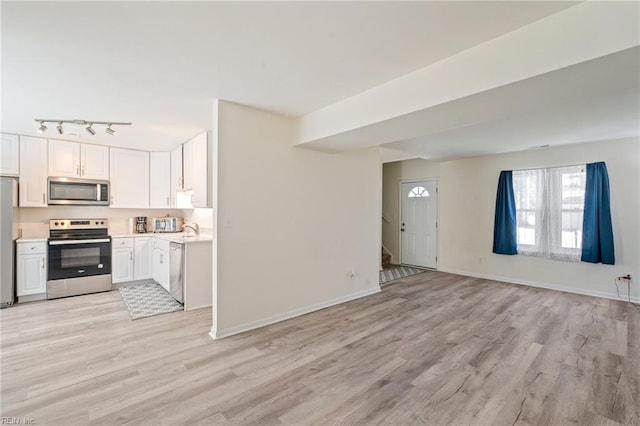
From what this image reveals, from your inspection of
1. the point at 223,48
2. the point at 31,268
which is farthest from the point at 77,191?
the point at 223,48

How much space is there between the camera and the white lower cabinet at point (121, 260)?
481 centimetres

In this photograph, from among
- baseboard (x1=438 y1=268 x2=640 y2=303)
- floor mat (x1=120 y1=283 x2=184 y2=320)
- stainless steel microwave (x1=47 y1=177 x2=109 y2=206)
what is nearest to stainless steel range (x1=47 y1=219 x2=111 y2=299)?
stainless steel microwave (x1=47 y1=177 x2=109 y2=206)

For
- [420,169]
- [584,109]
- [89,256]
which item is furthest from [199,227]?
[584,109]

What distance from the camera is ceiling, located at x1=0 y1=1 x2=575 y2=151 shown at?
171cm

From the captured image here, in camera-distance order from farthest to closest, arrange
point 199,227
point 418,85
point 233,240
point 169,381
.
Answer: point 199,227 → point 233,240 → point 418,85 → point 169,381

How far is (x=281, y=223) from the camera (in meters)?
3.59

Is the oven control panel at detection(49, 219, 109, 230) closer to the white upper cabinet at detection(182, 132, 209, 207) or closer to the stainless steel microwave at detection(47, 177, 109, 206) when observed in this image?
the stainless steel microwave at detection(47, 177, 109, 206)

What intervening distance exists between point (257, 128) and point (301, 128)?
1.83ft

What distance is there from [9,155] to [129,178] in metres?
1.50

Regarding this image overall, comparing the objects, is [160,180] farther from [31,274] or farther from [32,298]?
[32,298]

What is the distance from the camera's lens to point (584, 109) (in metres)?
3.09

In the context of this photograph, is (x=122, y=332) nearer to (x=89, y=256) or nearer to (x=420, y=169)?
(x=89, y=256)

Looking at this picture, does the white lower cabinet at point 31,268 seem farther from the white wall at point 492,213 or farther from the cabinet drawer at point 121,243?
the white wall at point 492,213

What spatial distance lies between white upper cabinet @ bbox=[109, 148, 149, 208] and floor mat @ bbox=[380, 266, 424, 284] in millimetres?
4833
